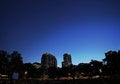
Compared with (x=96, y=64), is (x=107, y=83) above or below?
below

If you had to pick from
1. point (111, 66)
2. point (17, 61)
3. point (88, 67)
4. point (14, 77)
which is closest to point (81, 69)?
point (88, 67)

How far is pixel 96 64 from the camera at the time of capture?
101688 millimetres

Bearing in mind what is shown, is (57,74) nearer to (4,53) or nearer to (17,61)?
(17,61)

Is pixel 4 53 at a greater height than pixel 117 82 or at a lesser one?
greater

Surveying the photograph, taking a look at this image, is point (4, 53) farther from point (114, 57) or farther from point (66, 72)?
point (66, 72)

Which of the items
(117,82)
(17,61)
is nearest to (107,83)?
(117,82)

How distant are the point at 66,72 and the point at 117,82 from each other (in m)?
92.5

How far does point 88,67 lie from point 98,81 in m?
76.4

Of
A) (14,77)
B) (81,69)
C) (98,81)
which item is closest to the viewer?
(14,77)

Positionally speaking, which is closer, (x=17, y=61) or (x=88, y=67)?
(x=17, y=61)

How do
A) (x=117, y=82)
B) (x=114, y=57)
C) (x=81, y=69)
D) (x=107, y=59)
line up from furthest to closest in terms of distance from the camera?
(x=81, y=69), (x=107, y=59), (x=114, y=57), (x=117, y=82)

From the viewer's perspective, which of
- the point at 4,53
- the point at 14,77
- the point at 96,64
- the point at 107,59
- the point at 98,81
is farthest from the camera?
the point at 96,64

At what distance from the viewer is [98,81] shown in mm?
31688

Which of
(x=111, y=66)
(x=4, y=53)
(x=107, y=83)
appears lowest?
(x=107, y=83)
